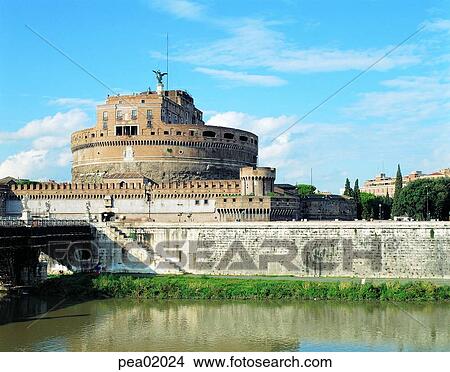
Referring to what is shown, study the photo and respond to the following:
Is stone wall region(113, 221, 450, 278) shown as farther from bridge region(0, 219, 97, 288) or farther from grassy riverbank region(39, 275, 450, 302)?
grassy riverbank region(39, 275, 450, 302)

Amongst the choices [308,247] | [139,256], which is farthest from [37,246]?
[308,247]

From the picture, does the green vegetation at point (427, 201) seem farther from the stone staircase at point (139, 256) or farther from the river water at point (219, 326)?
the river water at point (219, 326)

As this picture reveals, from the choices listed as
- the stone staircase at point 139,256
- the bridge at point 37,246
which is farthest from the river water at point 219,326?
the stone staircase at point 139,256

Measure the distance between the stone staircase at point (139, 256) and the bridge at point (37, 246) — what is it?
4.82 feet

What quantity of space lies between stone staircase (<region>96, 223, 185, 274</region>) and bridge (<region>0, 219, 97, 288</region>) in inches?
57.9

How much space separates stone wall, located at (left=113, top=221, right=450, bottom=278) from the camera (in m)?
37.8

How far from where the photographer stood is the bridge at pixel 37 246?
112ft

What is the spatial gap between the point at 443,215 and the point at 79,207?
30.8 meters

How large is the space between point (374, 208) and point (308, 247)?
36.9 m

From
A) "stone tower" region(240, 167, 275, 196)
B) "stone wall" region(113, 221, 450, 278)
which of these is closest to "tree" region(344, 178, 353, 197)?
"stone tower" region(240, 167, 275, 196)

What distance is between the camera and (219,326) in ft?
93.0

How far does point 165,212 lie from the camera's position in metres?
55.1

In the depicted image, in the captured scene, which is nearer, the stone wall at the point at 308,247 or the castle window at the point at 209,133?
the stone wall at the point at 308,247

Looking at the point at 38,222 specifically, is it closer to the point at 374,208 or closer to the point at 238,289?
the point at 238,289
